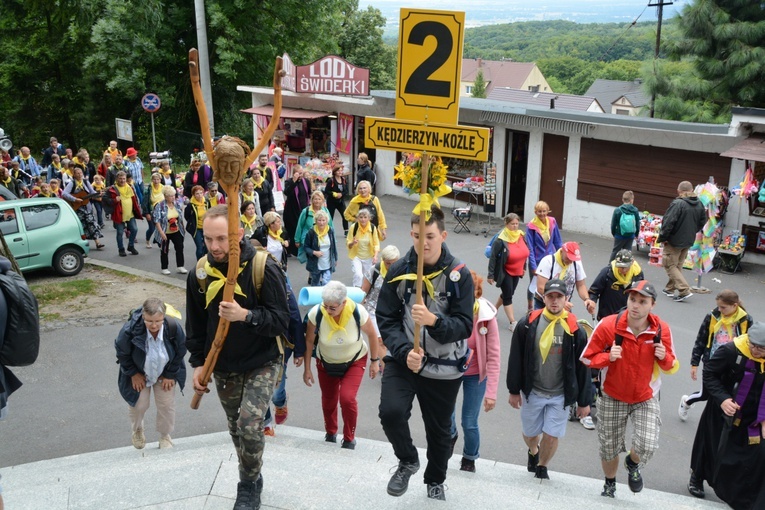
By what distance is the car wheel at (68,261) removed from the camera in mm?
13836

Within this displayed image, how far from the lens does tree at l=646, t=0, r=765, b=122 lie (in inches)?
876

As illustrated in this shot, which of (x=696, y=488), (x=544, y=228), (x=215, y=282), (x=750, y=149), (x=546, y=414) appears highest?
(x=750, y=149)

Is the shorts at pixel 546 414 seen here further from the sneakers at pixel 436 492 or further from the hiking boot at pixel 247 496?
the hiking boot at pixel 247 496

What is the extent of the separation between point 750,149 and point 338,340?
10.3 meters

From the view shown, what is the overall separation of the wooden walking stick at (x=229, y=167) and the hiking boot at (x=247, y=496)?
2.79 ft

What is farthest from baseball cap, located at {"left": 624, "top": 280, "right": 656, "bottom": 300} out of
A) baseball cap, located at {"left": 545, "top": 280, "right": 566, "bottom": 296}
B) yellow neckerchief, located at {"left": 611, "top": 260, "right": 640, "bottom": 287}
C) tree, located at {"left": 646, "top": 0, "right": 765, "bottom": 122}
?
tree, located at {"left": 646, "top": 0, "right": 765, "bottom": 122}

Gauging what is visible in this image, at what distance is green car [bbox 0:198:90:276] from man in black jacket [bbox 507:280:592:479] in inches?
402

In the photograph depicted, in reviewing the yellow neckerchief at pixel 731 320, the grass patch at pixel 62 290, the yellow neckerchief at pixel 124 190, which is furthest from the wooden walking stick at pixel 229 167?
the yellow neckerchief at pixel 124 190

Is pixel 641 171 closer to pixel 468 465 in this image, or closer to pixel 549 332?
pixel 549 332

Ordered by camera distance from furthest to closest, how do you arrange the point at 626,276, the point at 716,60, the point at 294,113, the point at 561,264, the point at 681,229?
the point at 716,60, the point at 294,113, the point at 681,229, the point at 561,264, the point at 626,276

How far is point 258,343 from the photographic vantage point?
482cm

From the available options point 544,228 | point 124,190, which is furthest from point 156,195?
point 544,228

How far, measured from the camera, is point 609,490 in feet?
19.5

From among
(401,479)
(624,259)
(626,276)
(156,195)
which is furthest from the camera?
(156,195)
